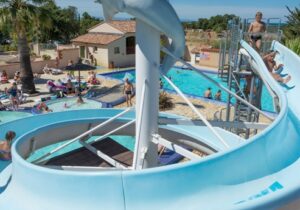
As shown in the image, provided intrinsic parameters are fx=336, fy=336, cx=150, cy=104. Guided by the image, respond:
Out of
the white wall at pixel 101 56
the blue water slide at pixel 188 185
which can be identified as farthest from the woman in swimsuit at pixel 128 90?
the blue water slide at pixel 188 185

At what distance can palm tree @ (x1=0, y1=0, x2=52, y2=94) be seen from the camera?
17875 millimetres

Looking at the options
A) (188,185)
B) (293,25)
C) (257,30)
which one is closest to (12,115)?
(257,30)

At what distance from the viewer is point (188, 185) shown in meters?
3.09

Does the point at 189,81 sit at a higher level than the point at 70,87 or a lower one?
lower

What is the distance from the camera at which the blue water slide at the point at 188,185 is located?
299 centimetres

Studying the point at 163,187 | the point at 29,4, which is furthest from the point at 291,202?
the point at 29,4

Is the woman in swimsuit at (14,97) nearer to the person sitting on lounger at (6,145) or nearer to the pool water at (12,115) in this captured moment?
the pool water at (12,115)

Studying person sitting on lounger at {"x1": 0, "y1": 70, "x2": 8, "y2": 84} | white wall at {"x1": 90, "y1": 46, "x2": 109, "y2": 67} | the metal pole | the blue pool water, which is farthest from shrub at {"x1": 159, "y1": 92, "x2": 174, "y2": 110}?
white wall at {"x1": 90, "y1": 46, "x2": 109, "y2": 67}

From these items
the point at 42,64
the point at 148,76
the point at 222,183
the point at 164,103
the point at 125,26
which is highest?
the point at 125,26

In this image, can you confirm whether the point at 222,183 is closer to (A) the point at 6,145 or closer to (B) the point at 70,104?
(A) the point at 6,145

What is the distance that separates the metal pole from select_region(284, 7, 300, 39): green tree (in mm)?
23968

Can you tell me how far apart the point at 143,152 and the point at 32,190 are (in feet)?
6.27

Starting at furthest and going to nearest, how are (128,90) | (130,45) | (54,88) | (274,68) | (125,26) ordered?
1. (130,45)
2. (125,26)
3. (54,88)
4. (128,90)
5. (274,68)

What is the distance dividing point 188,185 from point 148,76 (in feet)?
6.59
